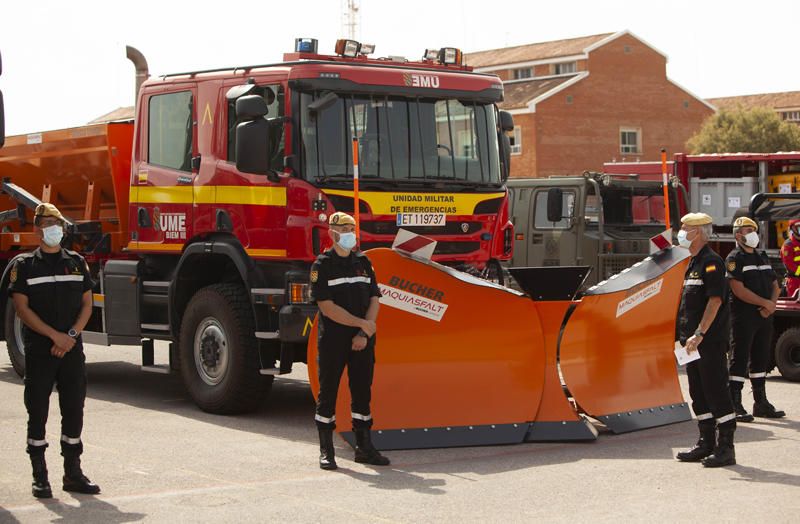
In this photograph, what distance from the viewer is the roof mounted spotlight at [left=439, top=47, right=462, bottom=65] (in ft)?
38.5

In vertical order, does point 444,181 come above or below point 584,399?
above

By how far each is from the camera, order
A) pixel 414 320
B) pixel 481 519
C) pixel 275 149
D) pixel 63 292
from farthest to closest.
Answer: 1. pixel 275 149
2. pixel 414 320
3. pixel 63 292
4. pixel 481 519

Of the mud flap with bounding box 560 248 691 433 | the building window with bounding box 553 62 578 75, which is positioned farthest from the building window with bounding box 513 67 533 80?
the mud flap with bounding box 560 248 691 433

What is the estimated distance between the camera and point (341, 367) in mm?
8875

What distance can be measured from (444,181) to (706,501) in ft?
14.7

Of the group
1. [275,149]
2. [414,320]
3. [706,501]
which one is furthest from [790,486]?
[275,149]

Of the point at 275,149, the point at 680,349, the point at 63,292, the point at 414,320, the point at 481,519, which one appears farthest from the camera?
the point at 275,149

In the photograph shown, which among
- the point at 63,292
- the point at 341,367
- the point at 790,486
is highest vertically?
the point at 63,292

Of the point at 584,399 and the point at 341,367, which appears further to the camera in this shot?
the point at 584,399

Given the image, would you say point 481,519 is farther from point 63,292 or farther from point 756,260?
point 756,260

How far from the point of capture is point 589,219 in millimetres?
17203

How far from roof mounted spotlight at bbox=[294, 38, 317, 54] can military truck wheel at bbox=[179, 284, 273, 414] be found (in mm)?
2192

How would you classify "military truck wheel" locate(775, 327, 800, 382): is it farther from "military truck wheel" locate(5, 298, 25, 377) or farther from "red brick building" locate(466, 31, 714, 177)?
"red brick building" locate(466, 31, 714, 177)

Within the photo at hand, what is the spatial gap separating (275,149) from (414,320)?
82.4 inches
